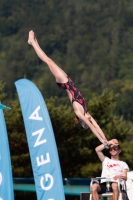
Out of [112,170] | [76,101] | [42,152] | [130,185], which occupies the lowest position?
[130,185]

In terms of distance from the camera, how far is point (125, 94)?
158125 millimetres

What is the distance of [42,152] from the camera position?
13.2 metres

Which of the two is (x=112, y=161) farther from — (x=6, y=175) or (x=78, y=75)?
(x=78, y=75)

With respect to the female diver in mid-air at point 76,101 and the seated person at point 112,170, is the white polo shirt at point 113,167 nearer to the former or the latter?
the seated person at point 112,170

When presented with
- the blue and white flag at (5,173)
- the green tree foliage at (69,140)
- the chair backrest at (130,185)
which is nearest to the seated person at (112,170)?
the chair backrest at (130,185)

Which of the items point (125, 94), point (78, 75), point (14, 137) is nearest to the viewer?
point (14, 137)

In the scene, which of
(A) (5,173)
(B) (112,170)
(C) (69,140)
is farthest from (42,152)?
(C) (69,140)

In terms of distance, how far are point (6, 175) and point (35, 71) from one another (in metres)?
175

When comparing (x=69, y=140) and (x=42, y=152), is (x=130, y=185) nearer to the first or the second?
(x=42, y=152)

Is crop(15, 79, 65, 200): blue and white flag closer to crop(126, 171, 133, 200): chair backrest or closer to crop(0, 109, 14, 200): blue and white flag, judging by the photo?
crop(0, 109, 14, 200): blue and white flag

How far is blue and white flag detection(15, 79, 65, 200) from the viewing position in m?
13.0

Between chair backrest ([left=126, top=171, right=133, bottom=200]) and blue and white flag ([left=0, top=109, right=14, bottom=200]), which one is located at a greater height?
blue and white flag ([left=0, top=109, right=14, bottom=200])

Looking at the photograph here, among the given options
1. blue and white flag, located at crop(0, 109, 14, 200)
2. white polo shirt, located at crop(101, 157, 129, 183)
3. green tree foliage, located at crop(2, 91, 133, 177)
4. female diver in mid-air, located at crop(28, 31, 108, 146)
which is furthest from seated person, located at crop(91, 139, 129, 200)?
green tree foliage, located at crop(2, 91, 133, 177)

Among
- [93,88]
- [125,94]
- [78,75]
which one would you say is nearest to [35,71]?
[78,75]
